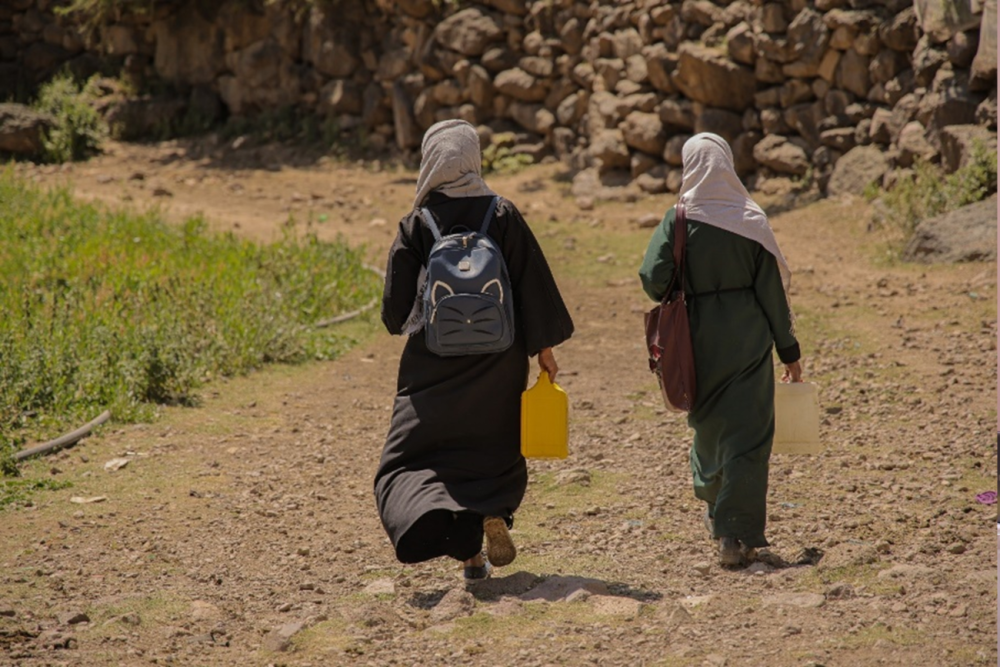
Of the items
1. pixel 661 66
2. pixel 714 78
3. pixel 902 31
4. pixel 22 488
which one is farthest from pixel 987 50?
pixel 22 488

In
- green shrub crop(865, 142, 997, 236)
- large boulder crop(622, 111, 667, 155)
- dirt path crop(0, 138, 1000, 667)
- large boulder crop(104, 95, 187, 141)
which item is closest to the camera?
dirt path crop(0, 138, 1000, 667)

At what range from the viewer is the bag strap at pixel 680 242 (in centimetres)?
388

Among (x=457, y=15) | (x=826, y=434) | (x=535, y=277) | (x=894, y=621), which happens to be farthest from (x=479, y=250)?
(x=457, y=15)

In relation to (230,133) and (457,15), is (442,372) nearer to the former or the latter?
(457,15)

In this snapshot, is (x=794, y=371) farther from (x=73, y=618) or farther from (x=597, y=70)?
(x=597, y=70)

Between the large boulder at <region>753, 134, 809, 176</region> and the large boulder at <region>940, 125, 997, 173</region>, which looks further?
the large boulder at <region>753, 134, 809, 176</region>

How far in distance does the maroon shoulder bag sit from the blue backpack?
1.71 ft

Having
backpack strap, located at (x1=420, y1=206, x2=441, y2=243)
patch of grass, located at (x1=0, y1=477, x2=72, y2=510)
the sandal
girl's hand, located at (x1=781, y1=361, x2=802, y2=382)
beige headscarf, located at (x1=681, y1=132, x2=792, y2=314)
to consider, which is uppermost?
beige headscarf, located at (x1=681, y1=132, x2=792, y2=314)

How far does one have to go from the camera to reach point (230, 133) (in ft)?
53.2

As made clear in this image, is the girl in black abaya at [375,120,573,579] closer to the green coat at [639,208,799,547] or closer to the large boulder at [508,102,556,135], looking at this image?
the green coat at [639,208,799,547]

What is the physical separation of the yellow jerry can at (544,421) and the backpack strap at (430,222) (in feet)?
1.78

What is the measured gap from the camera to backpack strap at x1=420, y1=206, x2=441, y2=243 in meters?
3.79

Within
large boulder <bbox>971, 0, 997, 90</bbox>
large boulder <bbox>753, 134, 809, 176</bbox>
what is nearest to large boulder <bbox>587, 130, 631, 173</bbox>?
large boulder <bbox>753, 134, 809, 176</bbox>

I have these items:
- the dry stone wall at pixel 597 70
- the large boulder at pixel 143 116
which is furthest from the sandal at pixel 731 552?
the large boulder at pixel 143 116
